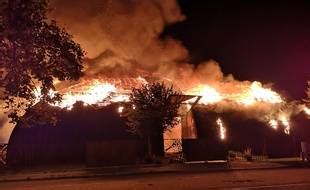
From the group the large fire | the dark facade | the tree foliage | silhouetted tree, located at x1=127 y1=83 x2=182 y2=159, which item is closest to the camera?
the tree foliage

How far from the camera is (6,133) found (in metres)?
33.1

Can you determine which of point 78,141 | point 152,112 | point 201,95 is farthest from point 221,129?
point 78,141

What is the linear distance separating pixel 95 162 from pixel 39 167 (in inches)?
158

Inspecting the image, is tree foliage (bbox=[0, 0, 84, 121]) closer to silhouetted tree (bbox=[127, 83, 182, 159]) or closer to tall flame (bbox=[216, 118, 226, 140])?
silhouetted tree (bbox=[127, 83, 182, 159])

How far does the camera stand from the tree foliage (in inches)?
517

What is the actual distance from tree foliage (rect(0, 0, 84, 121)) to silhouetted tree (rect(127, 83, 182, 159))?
1344 centimetres

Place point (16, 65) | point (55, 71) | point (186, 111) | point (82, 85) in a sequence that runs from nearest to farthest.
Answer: point (16, 65)
point (55, 71)
point (186, 111)
point (82, 85)

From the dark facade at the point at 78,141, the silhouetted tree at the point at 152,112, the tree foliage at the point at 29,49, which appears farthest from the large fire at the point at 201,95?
the tree foliage at the point at 29,49

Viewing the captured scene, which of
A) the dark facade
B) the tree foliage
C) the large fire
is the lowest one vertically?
the dark facade

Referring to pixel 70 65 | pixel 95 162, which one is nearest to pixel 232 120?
pixel 95 162

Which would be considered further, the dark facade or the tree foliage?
the dark facade

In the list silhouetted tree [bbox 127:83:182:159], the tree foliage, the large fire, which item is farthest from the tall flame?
the tree foliage

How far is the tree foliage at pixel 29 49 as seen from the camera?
13125 millimetres

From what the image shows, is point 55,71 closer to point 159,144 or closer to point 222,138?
point 159,144
